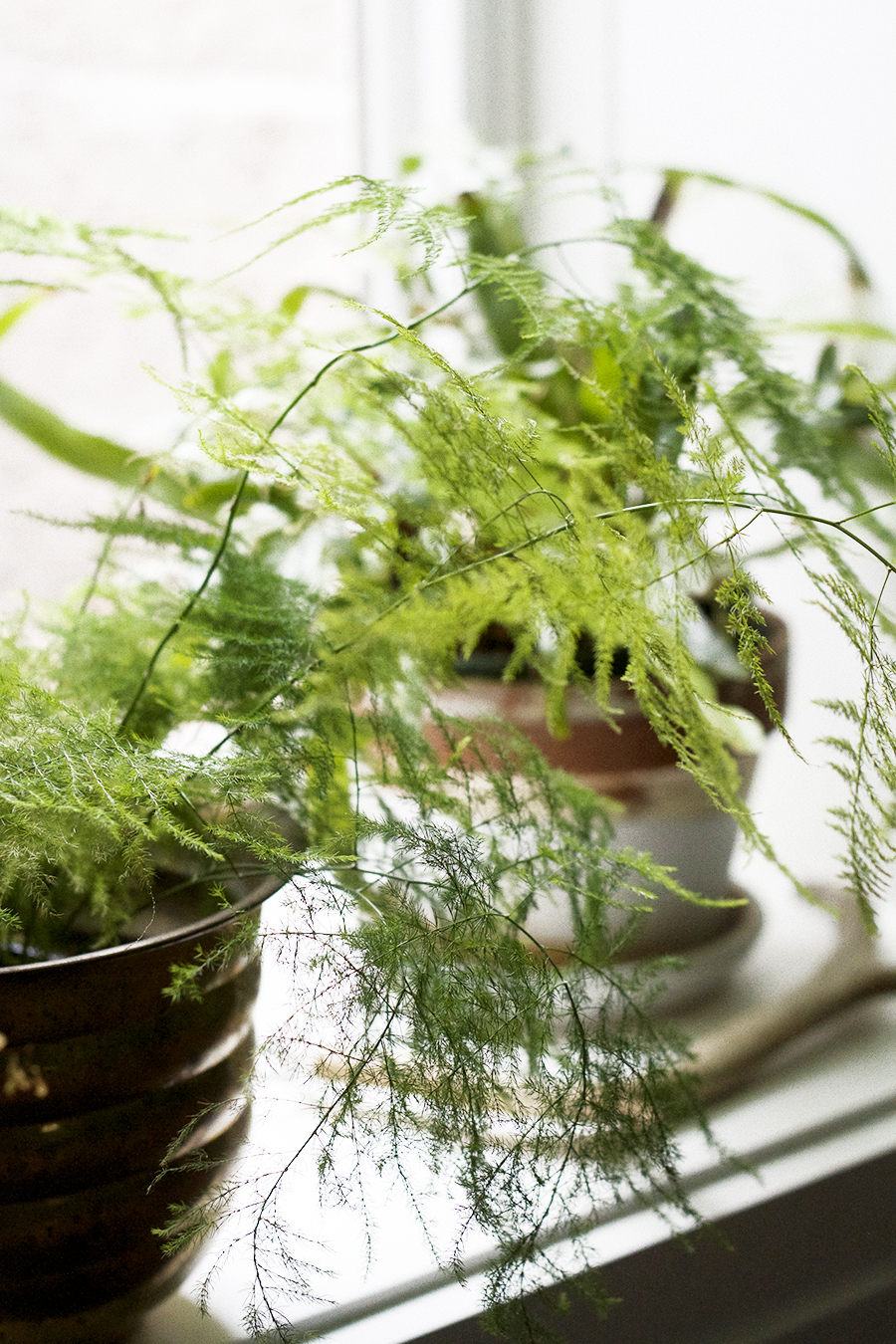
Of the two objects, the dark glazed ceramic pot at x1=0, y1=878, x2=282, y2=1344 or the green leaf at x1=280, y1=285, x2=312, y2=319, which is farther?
the green leaf at x1=280, y1=285, x2=312, y2=319

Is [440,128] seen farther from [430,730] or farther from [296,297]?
[430,730]

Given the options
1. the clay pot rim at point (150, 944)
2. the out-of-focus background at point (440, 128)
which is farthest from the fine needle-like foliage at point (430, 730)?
the out-of-focus background at point (440, 128)

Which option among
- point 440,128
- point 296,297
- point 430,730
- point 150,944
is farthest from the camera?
point 440,128

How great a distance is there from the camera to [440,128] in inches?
31.6

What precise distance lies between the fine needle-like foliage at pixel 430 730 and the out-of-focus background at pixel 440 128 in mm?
307

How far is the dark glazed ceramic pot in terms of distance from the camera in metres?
0.23

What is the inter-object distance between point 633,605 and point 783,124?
21.5 inches

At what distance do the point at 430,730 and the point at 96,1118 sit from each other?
0.74ft

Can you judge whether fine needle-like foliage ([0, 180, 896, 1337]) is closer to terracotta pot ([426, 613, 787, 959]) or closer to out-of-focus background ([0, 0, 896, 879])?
terracotta pot ([426, 613, 787, 959])

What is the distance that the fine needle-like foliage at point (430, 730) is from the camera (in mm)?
232

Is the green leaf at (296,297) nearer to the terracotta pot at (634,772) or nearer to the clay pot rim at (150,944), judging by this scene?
the terracotta pot at (634,772)

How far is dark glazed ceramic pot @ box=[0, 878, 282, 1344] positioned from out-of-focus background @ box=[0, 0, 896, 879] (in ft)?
1.66

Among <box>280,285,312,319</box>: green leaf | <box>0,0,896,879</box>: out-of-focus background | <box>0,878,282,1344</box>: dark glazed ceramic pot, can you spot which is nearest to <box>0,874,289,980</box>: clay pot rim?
<box>0,878,282,1344</box>: dark glazed ceramic pot

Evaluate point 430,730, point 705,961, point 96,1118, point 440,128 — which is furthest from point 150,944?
point 440,128
